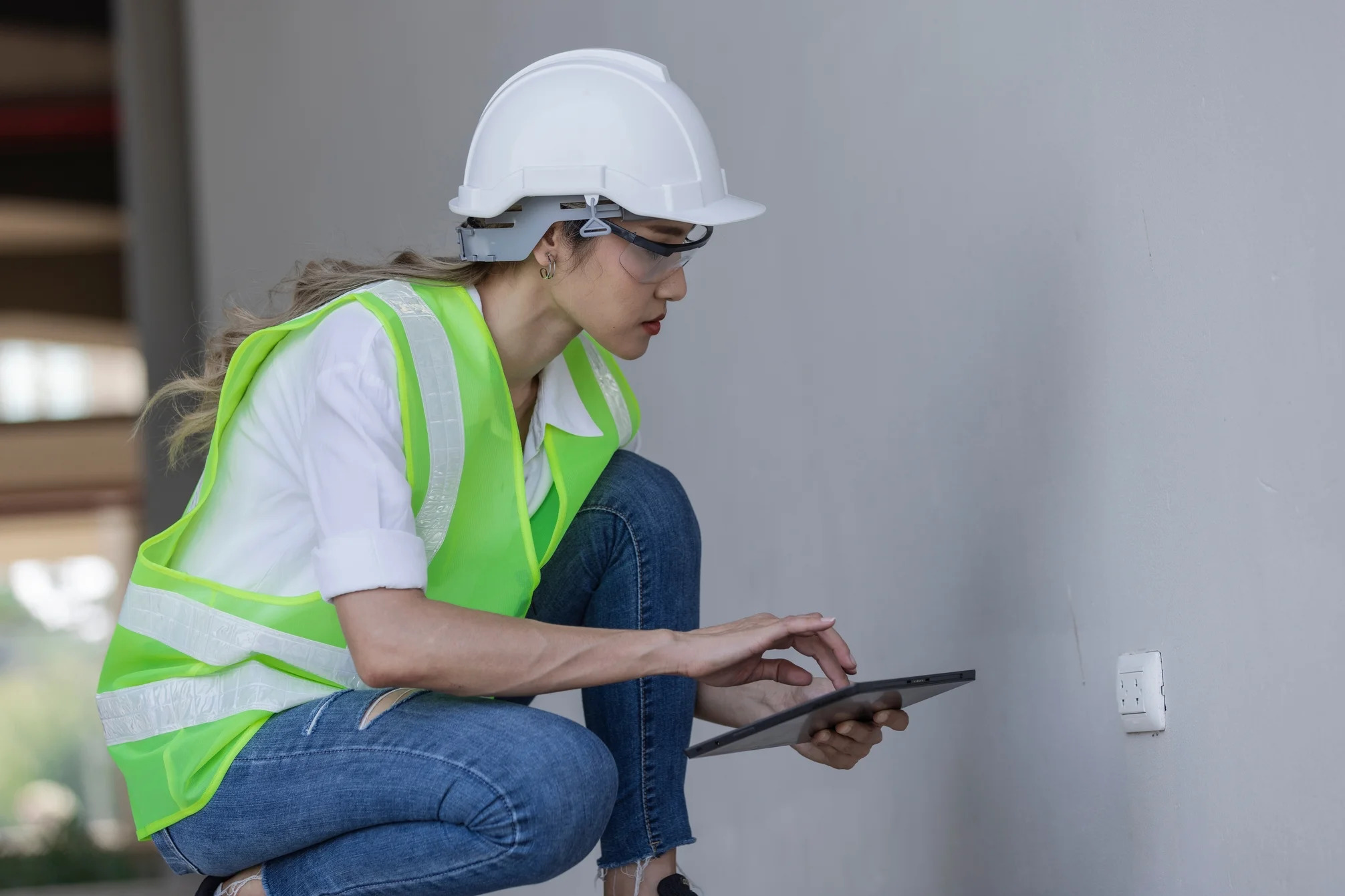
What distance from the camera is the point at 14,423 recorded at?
24.2ft

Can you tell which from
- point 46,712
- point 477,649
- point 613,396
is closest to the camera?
point 477,649

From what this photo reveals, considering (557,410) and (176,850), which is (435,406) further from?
(176,850)

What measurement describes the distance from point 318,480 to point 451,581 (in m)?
0.26

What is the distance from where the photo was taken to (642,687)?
1.64 m

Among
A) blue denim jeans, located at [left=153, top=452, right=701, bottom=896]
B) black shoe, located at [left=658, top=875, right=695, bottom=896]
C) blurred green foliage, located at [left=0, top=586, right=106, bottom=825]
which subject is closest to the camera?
blue denim jeans, located at [left=153, top=452, right=701, bottom=896]

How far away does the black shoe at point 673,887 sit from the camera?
158cm

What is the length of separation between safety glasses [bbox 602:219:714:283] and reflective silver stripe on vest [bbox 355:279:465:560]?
0.21m

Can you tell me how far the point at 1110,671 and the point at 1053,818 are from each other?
210 mm

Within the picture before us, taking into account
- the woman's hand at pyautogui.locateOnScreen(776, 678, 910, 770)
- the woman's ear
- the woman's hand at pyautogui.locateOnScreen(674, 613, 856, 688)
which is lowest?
the woman's hand at pyautogui.locateOnScreen(776, 678, 910, 770)

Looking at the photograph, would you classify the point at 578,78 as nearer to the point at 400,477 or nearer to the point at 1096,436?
the point at 400,477

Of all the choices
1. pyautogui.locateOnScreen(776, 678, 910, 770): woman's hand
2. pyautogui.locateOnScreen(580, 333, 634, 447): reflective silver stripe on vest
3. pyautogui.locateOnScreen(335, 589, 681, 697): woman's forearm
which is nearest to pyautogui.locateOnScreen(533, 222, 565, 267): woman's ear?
pyautogui.locateOnScreen(580, 333, 634, 447): reflective silver stripe on vest

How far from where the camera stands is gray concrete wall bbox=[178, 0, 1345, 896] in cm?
131

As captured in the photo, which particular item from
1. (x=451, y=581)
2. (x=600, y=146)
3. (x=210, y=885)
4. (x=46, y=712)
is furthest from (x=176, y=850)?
(x=46, y=712)

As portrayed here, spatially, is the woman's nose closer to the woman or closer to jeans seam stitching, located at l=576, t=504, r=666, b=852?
the woman
